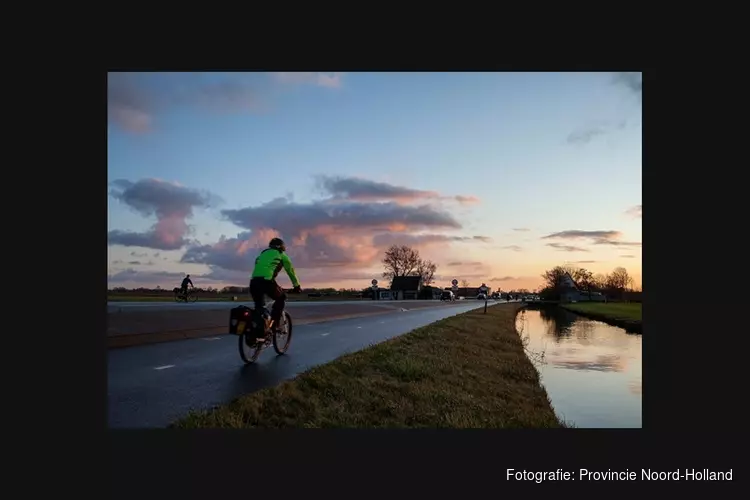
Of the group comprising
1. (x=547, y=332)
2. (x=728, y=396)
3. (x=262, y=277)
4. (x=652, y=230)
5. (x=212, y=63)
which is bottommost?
(x=547, y=332)

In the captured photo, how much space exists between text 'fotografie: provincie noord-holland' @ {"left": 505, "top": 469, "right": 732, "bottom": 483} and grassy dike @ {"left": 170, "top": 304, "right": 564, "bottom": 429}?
2251 millimetres

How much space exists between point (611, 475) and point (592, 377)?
13455 millimetres

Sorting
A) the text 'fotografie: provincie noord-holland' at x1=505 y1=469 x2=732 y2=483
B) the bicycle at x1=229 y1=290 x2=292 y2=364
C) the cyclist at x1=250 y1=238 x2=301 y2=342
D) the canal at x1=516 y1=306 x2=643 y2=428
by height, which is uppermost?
the cyclist at x1=250 y1=238 x2=301 y2=342

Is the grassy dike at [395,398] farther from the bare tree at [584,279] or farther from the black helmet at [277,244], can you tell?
the bare tree at [584,279]

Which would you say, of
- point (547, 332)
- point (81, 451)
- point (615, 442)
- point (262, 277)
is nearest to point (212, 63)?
point (262, 277)

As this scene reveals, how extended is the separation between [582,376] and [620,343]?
45.1 feet

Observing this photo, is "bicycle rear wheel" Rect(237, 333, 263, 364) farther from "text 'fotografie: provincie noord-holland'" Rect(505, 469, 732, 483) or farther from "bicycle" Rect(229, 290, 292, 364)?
"text 'fotografie: provincie noord-holland'" Rect(505, 469, 732, 483)

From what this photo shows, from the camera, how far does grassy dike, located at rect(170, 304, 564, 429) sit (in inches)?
296

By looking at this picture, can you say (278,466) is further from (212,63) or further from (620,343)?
(620,343)

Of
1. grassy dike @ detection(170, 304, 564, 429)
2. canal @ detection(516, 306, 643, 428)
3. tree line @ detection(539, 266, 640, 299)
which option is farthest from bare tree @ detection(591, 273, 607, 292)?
grassy dike @ detection(170, 304, 564, 429)

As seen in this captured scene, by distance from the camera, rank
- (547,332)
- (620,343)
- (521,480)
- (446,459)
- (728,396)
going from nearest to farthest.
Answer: (521,480)
(446,459)
(728,396)
(620,343)
(547,332)

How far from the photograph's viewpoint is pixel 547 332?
1554 inches

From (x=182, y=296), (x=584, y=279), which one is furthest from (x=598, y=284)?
(x=182, y=296)

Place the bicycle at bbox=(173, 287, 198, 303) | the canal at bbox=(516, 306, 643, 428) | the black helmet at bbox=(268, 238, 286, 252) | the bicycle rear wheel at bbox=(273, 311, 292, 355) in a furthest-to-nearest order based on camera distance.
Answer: the bicycle at bbox=(173, 287, 198, 303)
the canal at bbox=(516, 306, 643, 428)
the bicycle rear wheel at bbox=(273, 311, 292, 355)
the black helmet at bbox=(268, 238, 286, 252)
